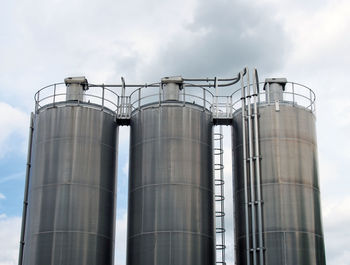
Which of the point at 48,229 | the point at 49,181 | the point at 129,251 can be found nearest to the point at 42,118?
the point at 49,181

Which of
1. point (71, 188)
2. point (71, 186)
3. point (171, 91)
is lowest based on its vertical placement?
point (71, 188)

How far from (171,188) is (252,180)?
4308 mm

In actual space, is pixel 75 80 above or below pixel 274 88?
above

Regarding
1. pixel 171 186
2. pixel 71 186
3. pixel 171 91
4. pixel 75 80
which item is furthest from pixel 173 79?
pixel 71 186

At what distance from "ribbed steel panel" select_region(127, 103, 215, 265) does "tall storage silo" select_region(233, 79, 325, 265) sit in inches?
74.9

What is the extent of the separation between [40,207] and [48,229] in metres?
1.35

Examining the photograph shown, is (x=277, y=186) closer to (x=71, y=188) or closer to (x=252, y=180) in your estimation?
(x=252, y=180)

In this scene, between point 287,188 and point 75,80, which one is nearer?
point 287,188

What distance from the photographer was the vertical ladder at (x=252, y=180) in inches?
1082

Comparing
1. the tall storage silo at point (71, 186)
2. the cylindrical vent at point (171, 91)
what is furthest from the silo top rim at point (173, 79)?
the tall storage silo at point (71, 186)

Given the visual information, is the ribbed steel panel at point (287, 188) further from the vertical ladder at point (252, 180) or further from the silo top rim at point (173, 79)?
the silo top rim at point (173, 79)

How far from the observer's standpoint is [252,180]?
28.7m

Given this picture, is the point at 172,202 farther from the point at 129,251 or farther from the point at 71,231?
the point at 71,231

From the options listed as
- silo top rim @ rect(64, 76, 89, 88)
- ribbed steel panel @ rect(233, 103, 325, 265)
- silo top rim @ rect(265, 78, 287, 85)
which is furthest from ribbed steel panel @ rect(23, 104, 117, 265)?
silo top rim @ rect(265, 78, 287, 85)
